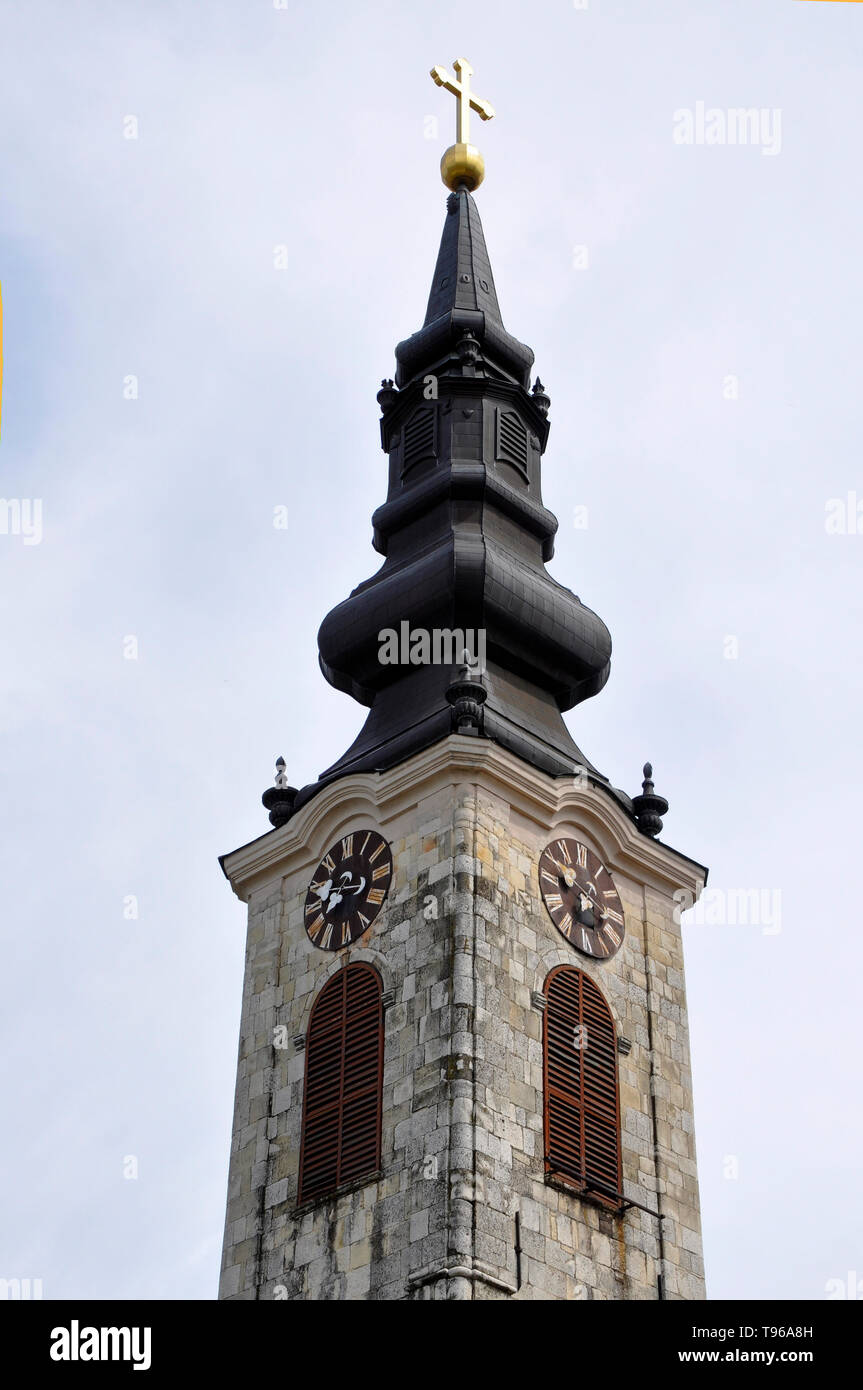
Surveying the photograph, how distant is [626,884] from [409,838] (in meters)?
3.71

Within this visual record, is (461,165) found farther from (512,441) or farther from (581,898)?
(581,898)

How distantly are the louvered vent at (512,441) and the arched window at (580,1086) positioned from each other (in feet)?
33.6

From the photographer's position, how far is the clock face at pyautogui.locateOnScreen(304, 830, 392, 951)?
3772cm

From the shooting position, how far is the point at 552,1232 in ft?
113

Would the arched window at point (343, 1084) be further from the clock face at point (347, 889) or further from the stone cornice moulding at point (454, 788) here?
the stone cornice moulding at point (454, 788)

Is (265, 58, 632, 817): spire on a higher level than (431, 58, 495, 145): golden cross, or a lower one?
lower

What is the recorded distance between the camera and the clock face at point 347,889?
37719 millimetres

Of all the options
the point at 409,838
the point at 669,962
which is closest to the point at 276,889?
the point at 409,838

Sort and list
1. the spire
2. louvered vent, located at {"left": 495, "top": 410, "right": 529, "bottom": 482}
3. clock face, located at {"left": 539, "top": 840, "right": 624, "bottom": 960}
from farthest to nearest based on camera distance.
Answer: louvered vent, located at {"left": 495, "top": 410, "right": 529, "bottom": 482} < the spire < clock face, located at {"left": 539, "top": 840, "right": 624, "bottom": 960}

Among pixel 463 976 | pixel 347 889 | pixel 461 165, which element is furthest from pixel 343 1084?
pixel 461 165

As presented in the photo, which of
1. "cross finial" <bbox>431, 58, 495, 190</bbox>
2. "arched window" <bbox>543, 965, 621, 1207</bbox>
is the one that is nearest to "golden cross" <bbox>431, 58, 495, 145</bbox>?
"cross finial" <bbox>431, 58, 495, 190</bbox>

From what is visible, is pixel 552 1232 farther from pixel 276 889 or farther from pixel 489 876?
pixel 276 889

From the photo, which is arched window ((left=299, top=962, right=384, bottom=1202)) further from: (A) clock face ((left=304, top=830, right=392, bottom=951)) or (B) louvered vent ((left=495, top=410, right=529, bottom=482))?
(B) louvered vent ((left=495, top=410, right=529, bottom=482))

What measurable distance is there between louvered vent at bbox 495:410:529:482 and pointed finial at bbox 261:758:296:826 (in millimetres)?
6578
